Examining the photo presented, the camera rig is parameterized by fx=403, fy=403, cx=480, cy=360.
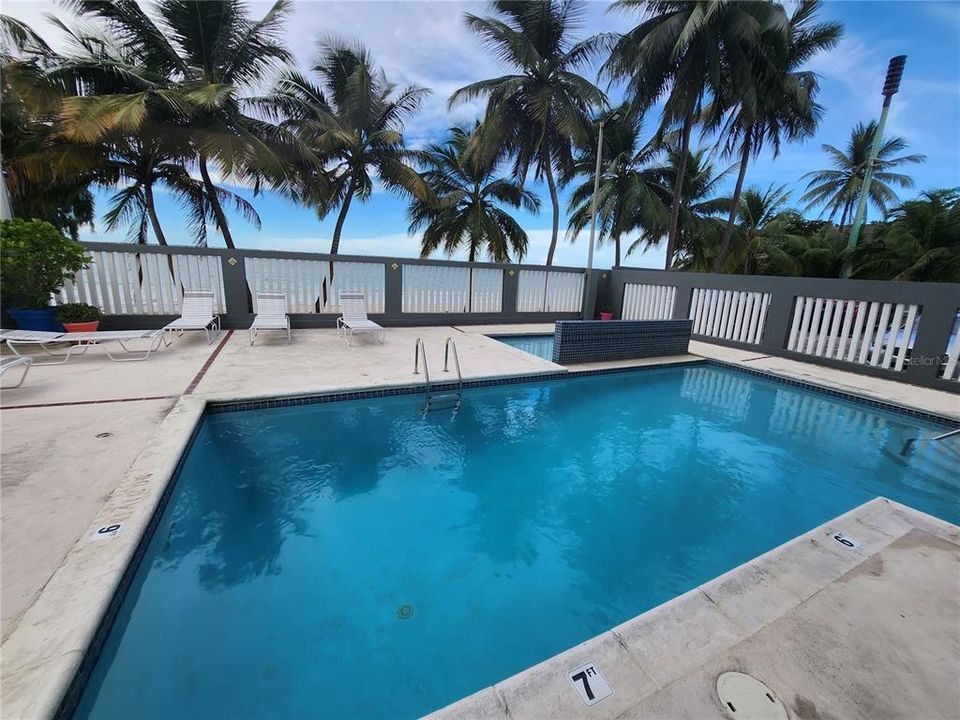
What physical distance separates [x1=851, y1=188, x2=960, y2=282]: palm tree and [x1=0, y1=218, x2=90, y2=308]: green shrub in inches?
689

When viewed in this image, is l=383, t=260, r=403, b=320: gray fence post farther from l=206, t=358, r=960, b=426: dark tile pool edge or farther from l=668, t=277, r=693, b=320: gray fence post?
l=668, t=277, r=693, b=320: gray fence post

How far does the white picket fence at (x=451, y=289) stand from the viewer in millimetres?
10141

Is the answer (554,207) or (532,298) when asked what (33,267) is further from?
(554,207)

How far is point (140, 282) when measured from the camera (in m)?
7.74

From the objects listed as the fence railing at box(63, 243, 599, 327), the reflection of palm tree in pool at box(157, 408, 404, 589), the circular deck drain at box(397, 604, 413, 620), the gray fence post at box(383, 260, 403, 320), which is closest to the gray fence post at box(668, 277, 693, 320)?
the fence railing at box(63, 243, 599, 327)

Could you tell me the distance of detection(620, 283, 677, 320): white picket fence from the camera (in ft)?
35.6

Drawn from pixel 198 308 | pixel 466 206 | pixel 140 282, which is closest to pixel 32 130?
pixel 140 282

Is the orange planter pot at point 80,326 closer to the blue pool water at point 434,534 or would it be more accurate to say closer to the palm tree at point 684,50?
the blue pool water at point 434,534

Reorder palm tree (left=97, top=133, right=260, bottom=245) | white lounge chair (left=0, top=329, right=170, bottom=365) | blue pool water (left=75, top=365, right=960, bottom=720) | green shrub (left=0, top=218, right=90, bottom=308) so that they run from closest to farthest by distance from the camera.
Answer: blue pool water (left=75, top=365, right=960, bottom=720) < white lounge chair (left=0, top=329, right=170, bottom=365) < green shrub (left=0, top=218, right=90, bottom=308) < palm tree (left=97, top=133, right=260, bottom=245)

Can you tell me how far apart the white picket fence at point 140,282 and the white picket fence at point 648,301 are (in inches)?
413

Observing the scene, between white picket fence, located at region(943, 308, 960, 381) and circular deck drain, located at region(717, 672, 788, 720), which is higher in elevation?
white picket fence, located at region(943, 308, 960, 381)

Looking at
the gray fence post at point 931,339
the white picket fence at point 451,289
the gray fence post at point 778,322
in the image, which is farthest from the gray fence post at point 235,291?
the gray fence post at point 931,339

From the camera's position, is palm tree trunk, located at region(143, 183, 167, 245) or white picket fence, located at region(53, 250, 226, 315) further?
palm tree trunk, located at region(143, 183, 167, 245)

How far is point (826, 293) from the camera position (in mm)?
7891
